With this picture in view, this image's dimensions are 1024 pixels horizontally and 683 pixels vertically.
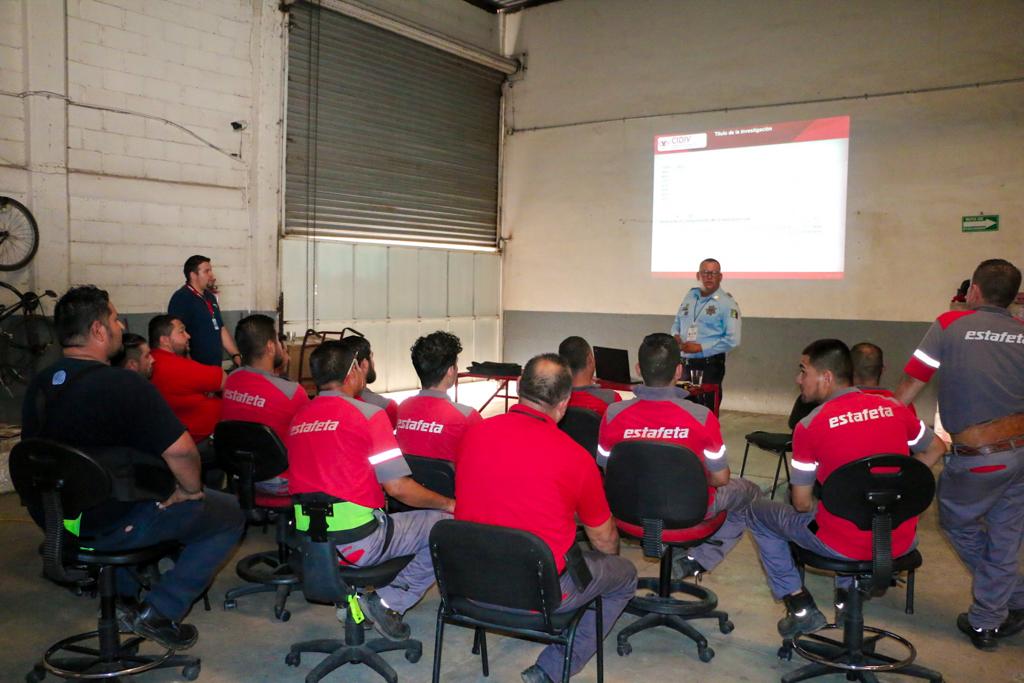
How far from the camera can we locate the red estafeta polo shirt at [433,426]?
3234 mm

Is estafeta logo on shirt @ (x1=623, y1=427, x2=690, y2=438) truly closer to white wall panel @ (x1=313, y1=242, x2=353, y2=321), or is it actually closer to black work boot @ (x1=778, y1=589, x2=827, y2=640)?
black work boot @ (x1=778, y1=589, x2=827, y2=640)

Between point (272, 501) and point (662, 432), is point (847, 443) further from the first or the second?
point (272, 501)

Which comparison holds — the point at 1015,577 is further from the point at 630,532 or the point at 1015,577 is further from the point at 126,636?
the point at 126,636

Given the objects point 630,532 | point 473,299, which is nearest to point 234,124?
point 473,299

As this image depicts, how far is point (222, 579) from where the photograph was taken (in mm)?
3936

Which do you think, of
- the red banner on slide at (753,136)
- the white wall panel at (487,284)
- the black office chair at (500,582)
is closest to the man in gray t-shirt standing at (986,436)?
the black office chair at (500,582)

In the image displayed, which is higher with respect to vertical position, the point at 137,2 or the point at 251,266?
the point at 137,2

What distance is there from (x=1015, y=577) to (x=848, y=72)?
20.0 feet

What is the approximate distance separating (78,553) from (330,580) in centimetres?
83

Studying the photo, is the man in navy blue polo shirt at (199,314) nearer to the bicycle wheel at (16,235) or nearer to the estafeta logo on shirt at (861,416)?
the bicycle wheel at (16,235)

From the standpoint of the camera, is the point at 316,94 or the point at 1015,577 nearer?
the point at 1015,577

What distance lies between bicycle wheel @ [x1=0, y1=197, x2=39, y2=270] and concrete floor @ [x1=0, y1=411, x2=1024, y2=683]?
256cm

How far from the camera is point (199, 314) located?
19.6ft

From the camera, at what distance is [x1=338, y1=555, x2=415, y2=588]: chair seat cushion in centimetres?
277
